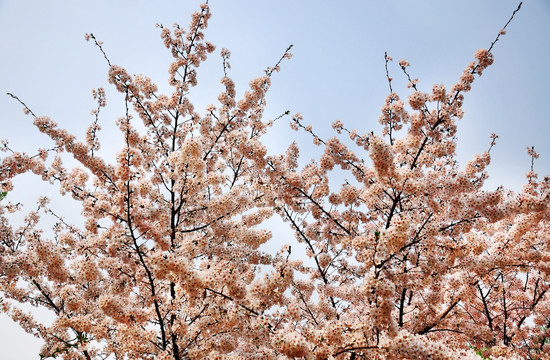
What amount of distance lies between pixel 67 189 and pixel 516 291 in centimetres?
1225

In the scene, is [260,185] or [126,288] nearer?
[126,288]

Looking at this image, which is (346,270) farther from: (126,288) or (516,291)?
(516,291)

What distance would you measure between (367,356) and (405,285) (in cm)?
180

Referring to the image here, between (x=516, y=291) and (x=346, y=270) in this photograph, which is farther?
(x=516, y=291)

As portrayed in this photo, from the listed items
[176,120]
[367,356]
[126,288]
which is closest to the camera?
[367,356]

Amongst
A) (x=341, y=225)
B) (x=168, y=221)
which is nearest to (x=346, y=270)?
(x=341, y=225)

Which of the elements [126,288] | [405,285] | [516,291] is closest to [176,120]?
[126,288]

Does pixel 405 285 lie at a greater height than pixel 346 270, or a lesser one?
lesser

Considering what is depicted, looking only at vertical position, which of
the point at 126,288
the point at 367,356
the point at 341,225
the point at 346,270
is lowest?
the point at 367,356

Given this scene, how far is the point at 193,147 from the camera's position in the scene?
5.95 meters

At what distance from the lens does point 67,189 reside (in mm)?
6953

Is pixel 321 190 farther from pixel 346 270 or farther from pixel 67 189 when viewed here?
pixel 67 189

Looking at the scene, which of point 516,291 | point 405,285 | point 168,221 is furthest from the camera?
point 516,291

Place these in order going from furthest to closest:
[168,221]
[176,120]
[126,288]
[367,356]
Result: [176,120] < [168,221] < [126,288] < [367,356]
